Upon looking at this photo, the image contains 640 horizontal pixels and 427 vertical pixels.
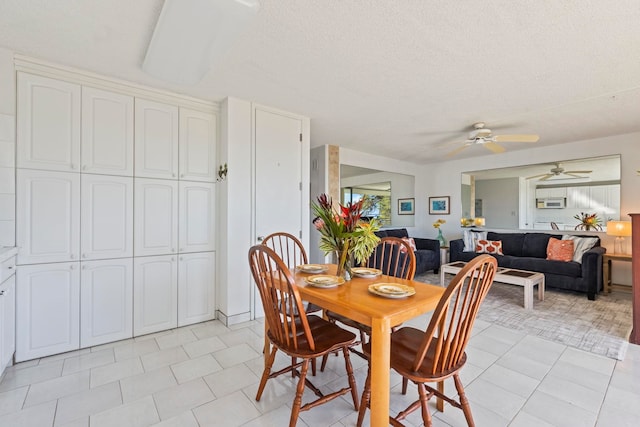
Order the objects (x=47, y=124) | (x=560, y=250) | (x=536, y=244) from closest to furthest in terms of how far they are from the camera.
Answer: (x=47, y=124) < (x=560, y=250) < (x=536, y=244)

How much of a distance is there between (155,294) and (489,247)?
205 inches

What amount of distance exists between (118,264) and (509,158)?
242 inches

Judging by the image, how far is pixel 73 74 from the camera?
2363mm

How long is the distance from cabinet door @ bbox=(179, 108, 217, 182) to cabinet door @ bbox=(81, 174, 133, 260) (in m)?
0.54

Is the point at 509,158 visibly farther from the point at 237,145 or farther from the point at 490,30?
the point at 237,145

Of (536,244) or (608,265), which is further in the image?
(536,244)

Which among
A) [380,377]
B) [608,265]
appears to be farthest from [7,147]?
[608,265]

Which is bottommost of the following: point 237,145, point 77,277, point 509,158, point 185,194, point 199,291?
point 199,291

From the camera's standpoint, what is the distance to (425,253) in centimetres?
527

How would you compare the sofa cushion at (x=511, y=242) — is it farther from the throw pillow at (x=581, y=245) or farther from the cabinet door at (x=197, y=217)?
the cabinet door at (x=197, y=217)

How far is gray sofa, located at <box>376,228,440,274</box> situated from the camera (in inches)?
203

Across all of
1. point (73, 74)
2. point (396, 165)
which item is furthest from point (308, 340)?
point (396, 165)

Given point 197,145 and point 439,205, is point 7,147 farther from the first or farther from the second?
point 439,205

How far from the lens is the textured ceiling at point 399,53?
1668 millimetres
